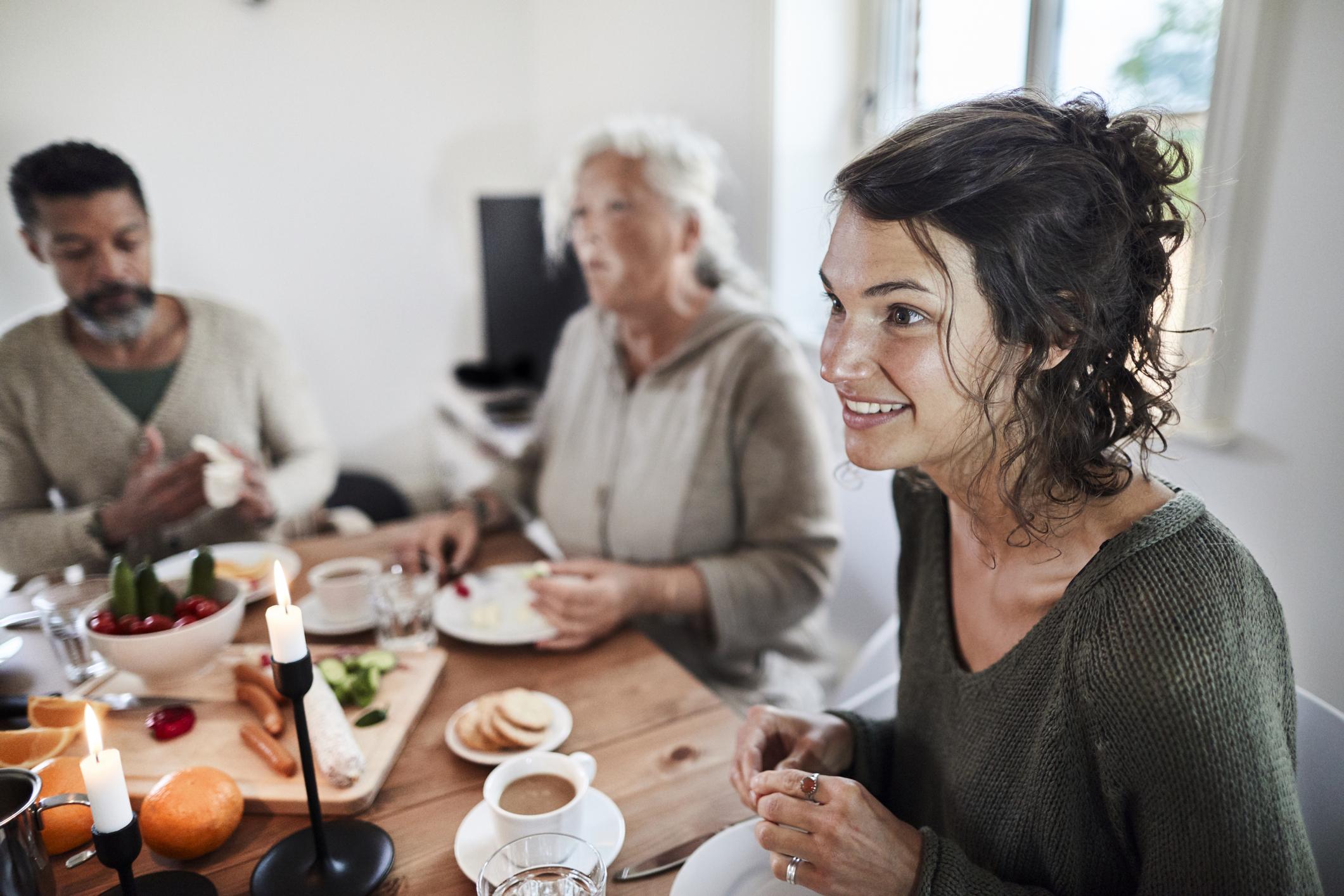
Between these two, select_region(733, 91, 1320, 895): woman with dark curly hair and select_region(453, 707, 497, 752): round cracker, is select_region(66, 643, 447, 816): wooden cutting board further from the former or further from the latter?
select_region(733, 91, 1320, 895): woman with dark curly hair

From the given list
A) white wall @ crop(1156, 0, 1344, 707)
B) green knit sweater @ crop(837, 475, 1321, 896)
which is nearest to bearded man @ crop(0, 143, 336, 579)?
green knit sweater @ crop(837, 475, 1321, 896)

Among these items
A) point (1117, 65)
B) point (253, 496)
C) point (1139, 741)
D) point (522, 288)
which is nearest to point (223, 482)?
point (253, 496)

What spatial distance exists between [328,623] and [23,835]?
0.59m

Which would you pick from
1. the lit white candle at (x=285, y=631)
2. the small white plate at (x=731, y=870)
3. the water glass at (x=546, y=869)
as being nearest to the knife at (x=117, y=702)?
the lit white candle at (x=285, y=631)

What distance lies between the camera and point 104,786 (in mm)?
599

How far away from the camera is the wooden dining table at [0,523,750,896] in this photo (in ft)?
2.63

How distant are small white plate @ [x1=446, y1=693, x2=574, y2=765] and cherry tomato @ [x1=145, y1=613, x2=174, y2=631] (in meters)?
0.34

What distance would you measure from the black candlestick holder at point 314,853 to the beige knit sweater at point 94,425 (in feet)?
2.04

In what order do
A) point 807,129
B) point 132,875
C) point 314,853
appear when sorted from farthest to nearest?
point 807,129 < point 314,853 < point 132,875

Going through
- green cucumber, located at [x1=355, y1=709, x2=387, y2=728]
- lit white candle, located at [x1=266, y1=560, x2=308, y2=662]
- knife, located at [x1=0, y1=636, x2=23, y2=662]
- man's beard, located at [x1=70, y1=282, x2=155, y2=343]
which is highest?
man's beard, located at [x1=70, y1=282, x2=155, y2=343]

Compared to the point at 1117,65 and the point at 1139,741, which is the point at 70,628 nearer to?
the point at 1139,741

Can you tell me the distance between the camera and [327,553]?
1.50 metres

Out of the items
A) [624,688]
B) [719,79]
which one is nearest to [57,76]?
[624,688]

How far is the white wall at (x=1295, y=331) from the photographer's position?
1070mm
